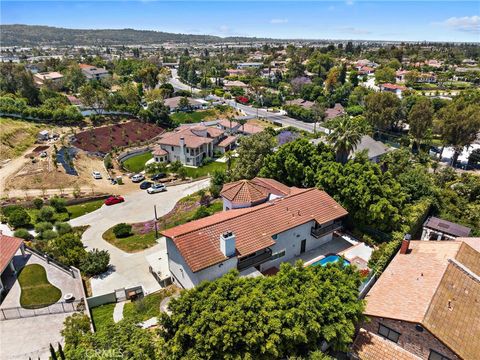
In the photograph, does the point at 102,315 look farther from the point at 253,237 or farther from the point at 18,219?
the point at 18,219

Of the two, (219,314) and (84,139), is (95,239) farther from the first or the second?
(84,139)

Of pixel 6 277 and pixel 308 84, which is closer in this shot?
pixel 6 277

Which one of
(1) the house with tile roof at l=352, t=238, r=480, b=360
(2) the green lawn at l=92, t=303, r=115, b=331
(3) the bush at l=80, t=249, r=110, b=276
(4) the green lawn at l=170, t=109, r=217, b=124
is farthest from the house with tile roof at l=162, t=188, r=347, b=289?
(4) the green lawn at l=170, t=109, r=217, b=124

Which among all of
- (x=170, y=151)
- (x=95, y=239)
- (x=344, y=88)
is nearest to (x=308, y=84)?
(x=344, y=88)

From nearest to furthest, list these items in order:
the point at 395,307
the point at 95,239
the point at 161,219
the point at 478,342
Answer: the point at 478,342 < the point at 395,307 < the point at 95,239 < the point at 161,219

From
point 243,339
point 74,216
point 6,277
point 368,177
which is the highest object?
point 368,177

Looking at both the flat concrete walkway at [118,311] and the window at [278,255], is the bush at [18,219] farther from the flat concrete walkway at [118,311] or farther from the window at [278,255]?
the window at [278,255]

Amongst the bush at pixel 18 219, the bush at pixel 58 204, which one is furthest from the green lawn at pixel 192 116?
the bush at pixel 18 219
